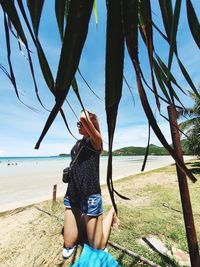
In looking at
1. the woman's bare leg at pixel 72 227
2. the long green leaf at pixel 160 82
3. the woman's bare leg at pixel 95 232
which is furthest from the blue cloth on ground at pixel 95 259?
the long green leaf at pixel 160 82

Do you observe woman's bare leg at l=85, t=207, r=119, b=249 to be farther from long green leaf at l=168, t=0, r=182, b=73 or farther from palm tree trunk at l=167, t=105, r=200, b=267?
long green leaf at l=168, t=0, r=182, b=73

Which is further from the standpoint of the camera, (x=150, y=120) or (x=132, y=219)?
(x=132, y=219)

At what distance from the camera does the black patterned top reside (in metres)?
2.70

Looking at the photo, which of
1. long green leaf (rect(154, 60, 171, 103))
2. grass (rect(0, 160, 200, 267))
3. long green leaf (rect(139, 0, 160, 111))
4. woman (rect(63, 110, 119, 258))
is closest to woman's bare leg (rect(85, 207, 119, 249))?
woman (rect(63, 110, 119, 258))

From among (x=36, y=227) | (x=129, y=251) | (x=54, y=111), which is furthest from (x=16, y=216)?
(x=54, y=111)

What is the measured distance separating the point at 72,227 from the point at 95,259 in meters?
0.51

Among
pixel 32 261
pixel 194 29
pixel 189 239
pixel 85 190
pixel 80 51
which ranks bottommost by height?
pixel 32 261

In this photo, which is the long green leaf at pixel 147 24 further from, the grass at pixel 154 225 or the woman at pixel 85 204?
the grass at pixel 154 225

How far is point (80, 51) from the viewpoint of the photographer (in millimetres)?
385

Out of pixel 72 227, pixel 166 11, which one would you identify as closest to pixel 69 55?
pixel 166 11

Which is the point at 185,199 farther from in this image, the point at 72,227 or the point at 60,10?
the point at 72,227

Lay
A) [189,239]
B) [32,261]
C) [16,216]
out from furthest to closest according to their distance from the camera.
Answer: [16,216]
[32,261]
[189,239]

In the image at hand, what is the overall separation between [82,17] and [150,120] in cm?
21

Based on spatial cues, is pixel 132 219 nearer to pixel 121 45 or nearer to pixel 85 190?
pixel 85 190
